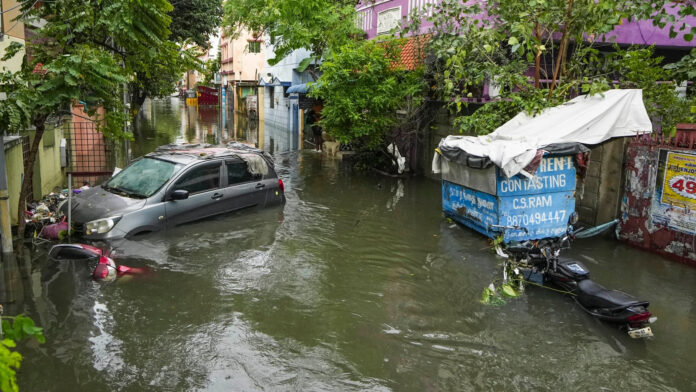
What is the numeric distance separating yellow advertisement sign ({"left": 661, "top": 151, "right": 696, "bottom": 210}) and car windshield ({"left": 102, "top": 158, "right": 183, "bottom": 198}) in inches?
320

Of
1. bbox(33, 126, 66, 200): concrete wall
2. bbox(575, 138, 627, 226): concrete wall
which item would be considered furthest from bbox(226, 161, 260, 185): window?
bbox(575, 138, 627, 226): concrete wall

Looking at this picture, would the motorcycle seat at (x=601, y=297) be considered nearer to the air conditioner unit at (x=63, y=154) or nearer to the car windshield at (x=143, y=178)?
the car windshield at (x=143, y=178)

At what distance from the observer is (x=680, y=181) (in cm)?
823

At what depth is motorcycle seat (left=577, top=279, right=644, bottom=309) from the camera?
5.86 m

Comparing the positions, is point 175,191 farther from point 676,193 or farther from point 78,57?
point 676,193

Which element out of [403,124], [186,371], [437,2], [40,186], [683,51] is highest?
[437,2]

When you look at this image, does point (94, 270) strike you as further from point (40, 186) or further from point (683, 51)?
point (683, 51)

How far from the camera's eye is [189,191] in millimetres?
9438

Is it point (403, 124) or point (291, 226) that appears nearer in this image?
A: point (291, 226)

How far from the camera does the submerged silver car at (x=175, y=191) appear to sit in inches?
333

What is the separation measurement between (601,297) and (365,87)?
9806 millimetres

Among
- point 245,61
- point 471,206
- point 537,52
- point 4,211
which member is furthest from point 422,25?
point 245,61

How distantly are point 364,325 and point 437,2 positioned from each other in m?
11.0

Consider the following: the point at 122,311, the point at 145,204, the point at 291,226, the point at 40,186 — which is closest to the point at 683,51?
the point at 291,226
